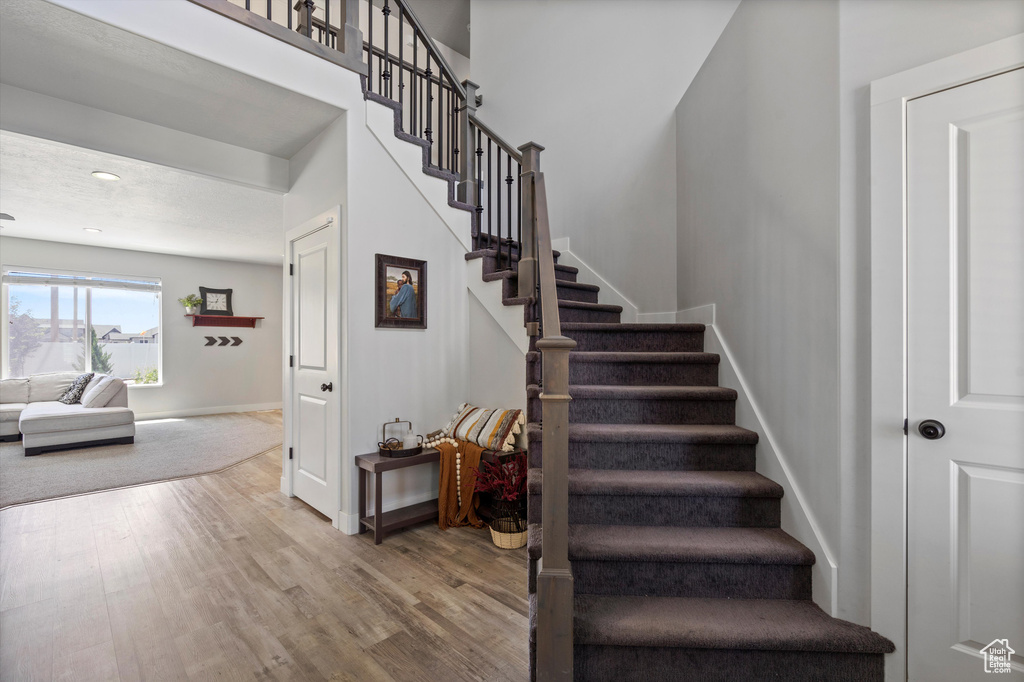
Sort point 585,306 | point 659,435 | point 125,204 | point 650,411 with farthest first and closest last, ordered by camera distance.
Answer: point 125,204, point 585,306, point 650,411, point 659,435

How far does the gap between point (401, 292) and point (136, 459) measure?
380 centimetres

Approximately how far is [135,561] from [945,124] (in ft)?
A: 13.4

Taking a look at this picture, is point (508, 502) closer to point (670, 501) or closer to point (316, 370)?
point (670, 501)

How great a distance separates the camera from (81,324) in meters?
6.66

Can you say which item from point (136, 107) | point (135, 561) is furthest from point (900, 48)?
point (135, 561)

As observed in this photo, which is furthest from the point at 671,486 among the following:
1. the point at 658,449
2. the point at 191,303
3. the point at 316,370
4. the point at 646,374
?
the point at 191,303

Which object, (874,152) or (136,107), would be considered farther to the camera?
(136,107)

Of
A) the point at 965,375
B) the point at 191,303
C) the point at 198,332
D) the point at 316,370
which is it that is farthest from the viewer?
the point at 198,332

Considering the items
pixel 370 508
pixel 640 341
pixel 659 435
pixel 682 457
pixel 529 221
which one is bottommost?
pixel 370 508

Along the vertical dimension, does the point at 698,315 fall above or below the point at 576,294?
below

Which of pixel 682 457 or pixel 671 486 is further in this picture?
pixel 682 457

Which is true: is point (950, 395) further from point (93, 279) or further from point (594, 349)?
point (93, 279)

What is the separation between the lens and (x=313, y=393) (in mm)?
3346

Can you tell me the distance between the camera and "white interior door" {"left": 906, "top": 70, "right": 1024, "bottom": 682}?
1.32m
